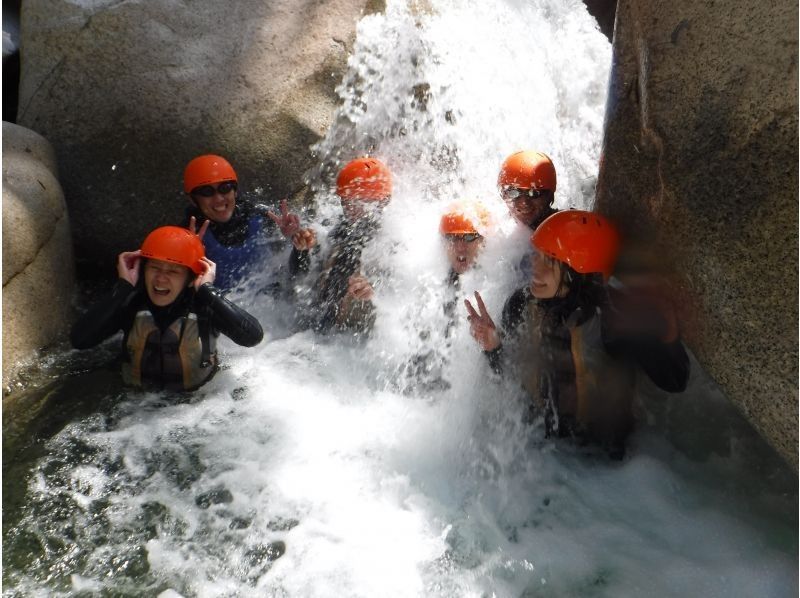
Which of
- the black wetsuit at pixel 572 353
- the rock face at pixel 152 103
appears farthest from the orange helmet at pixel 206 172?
the black wetsuit at pixel 572 353

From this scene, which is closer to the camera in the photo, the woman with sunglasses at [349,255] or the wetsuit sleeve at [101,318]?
the wetsuit sleeve at [101,318]

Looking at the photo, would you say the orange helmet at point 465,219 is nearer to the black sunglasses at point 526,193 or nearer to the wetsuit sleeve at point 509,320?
the black sunglasses at point 526,193

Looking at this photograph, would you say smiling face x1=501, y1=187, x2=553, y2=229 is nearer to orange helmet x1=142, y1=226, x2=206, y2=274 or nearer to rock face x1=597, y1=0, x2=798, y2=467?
rock face x1=597, y1=0, x2=798, y2=467

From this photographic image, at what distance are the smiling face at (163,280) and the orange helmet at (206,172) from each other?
101cm

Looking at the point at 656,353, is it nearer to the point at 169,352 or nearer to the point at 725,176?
the point at 725,176

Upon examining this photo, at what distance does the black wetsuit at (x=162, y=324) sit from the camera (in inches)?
136

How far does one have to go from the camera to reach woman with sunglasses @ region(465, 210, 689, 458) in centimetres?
294

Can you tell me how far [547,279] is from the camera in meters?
3.08

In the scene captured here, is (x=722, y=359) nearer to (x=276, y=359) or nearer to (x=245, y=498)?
(x=245, y=498)

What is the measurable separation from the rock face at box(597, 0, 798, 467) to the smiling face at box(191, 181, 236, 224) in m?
2.56

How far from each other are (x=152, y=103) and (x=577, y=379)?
3683 mm

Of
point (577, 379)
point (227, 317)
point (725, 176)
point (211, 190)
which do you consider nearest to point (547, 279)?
point (577, 379)

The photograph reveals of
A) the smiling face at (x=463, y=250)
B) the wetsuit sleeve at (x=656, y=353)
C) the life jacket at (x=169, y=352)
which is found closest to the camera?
the wetsuit sleeve at (x=656, y=353)

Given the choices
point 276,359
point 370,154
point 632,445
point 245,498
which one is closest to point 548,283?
point 632,445
